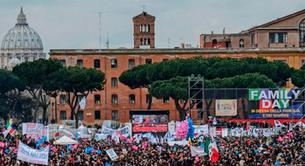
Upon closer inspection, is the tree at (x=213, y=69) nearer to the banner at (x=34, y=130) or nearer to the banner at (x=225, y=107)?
the banner at (x=225, y=107)

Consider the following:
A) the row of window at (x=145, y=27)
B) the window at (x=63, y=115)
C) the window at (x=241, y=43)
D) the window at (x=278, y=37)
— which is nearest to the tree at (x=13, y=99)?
the window at (x=63, y=115)

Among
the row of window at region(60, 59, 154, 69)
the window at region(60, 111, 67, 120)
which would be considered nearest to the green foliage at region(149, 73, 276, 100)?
the row of window at region(60, 59, 154, 69)

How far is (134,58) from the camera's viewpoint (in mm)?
144375

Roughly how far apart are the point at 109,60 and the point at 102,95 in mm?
3906

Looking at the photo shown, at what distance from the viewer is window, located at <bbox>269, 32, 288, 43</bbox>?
144 m

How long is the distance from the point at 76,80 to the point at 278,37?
83.7 feet

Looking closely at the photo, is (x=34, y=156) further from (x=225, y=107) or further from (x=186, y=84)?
(x=186, y=84)

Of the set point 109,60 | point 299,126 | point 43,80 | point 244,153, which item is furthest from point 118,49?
point 244,153

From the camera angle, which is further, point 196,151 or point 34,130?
point 34,130

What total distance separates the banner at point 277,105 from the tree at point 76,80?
4718cm

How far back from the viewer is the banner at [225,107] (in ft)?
284

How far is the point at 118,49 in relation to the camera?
144875 millimetres

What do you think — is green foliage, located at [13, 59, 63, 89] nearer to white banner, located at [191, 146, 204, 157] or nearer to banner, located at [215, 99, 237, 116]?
banner, located at [215, 99, 237, 116]

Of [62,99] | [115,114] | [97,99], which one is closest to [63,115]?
[62,99]
